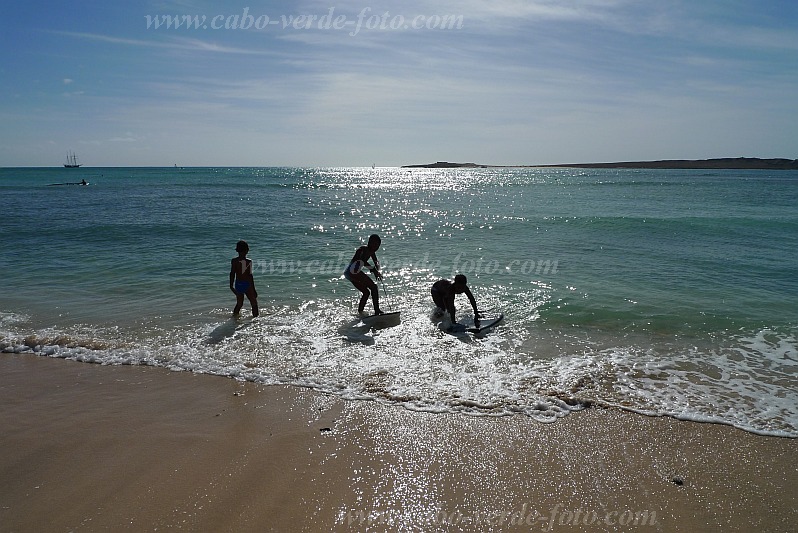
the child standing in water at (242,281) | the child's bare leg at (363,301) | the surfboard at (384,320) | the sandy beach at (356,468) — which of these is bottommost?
the sandy beach at (356,468)

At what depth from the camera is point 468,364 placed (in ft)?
21.5

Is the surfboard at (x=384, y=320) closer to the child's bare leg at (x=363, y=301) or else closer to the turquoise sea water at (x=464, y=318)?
the turquoise sea water at (x=464, y=318)

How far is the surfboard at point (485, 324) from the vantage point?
786 cm

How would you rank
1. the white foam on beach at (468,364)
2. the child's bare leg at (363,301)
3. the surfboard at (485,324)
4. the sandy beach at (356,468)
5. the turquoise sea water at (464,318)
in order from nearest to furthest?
the sandy beach at (356,468), the white foam on beach at (468,364), the turquoise sea water at (464,318), the surfboard at (485,324), the child's bare leg at (363,301)

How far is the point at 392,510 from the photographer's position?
12.1ft

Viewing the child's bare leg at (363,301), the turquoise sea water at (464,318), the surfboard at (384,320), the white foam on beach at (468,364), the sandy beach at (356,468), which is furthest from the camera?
the child's bare leg at (363,301)

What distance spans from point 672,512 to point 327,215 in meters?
27.3

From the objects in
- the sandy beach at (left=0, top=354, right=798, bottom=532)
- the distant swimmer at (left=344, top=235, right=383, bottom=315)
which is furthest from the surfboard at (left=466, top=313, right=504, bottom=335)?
the sandy beach at (left=0, top=354, right=798, bottom=532)

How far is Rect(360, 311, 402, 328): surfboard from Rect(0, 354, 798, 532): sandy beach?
292 cm

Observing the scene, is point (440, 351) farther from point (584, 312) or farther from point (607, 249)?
point (607, 249)

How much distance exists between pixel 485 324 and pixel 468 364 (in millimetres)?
1725

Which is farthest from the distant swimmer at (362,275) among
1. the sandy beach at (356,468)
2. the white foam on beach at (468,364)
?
the sandy beach at (356,468)

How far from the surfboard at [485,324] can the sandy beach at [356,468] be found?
271 cm

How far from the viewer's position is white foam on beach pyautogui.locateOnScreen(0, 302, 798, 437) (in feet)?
18.0
